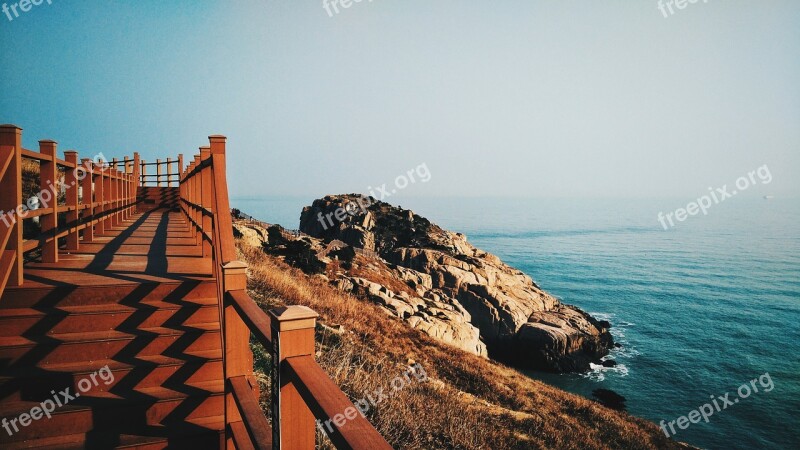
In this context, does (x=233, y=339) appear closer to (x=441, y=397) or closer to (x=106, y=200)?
(x=441, y=397)

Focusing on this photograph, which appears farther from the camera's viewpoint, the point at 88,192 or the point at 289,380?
the point at 88,192

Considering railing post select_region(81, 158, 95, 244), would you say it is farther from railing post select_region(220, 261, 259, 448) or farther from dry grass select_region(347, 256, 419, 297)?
dry grass select_region(347, 256, 419, 297)

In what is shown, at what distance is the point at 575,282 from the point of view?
65.6 metres

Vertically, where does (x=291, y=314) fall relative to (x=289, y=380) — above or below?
above

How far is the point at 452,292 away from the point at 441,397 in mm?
24836

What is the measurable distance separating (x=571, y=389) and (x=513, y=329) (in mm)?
5693

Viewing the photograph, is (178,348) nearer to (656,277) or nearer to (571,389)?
(571,389)

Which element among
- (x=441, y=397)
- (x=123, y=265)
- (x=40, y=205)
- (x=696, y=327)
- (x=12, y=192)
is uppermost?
(x=12, y=192)

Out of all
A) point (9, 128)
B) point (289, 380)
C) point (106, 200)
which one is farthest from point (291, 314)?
point (106, 200)

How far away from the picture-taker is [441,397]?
25.3ft

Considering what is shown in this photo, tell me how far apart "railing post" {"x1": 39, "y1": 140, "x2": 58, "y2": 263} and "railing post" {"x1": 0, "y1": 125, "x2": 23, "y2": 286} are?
86 centimetres

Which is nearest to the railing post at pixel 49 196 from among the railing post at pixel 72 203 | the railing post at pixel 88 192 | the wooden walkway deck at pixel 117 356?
the railing post at pixel 72 203

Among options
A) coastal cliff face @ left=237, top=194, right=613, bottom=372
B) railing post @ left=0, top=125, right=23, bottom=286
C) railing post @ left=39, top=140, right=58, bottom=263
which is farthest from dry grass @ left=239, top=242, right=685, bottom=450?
coastal cliff face @ left=237, top=194, right=613, bottom=372

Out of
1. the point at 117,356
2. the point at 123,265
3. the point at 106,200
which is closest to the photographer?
the point at 117,356
